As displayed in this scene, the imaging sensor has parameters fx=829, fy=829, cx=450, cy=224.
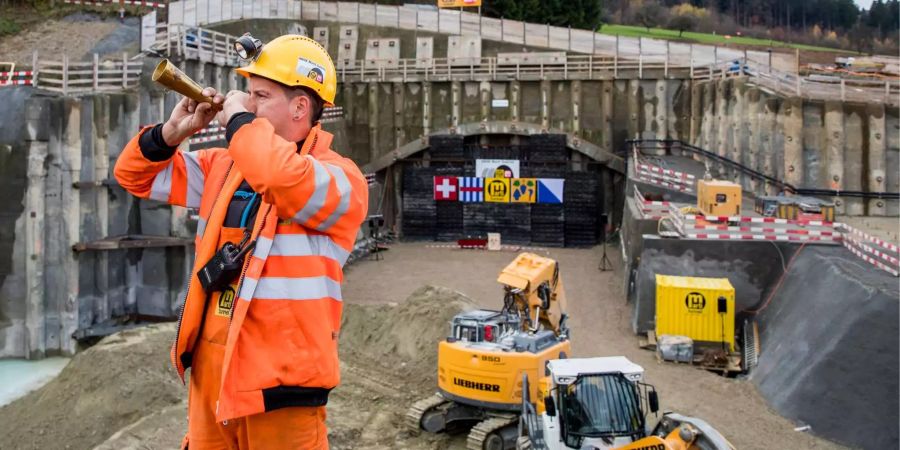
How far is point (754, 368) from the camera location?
16.5 meters

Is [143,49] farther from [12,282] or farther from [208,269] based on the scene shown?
[208,269]

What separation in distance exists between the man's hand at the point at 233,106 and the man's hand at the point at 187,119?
0.16 meters

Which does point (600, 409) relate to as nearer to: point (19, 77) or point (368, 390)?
point (368, 390)

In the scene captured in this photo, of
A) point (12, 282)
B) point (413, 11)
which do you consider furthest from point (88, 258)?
point (413, 11)

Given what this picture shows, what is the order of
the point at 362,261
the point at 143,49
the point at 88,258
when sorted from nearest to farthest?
the point at 88,258 → the point at 143,49 → the point at 362,261

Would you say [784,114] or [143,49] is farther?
[784,114]

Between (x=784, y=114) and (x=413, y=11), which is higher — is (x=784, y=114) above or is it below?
below

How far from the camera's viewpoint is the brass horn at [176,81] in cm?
344

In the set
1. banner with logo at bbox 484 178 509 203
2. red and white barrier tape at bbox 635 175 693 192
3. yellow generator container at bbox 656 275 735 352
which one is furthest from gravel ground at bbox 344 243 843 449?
red and white barrier tape at bbox 635 175 693 192

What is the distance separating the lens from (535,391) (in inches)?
482

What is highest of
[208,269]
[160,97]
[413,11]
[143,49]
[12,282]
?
[413,11]

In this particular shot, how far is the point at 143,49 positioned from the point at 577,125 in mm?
16808

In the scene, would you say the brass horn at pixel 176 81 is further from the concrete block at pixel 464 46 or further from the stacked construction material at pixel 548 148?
the concrete block at pixel 464 46

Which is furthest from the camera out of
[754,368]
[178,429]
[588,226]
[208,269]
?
[588,226]
